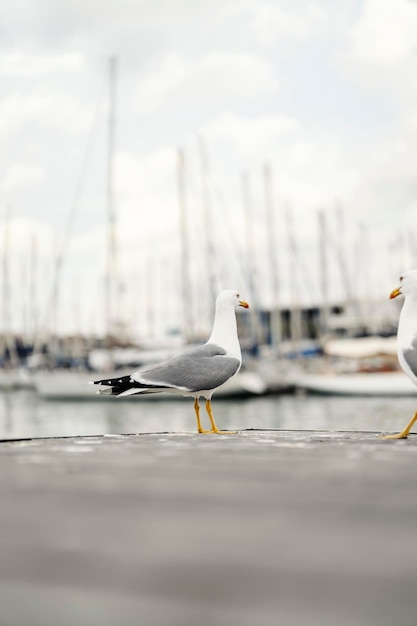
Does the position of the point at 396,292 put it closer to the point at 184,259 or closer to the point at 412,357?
Result: the point at 412,357

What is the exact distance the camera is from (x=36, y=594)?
305cm

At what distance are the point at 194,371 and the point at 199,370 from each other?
0.04 meters

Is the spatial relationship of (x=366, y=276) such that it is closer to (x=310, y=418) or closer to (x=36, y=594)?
(x=310, y=418)

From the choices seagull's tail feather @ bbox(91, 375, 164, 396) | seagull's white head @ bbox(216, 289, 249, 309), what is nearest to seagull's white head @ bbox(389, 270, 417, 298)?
seagull's white head @ bbox(216, 289, 249, 309)

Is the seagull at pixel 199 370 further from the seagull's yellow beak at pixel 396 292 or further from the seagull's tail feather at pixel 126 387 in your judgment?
the seagull's yellow beak at pixel 396 292

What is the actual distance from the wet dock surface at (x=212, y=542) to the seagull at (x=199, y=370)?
128 centimetres

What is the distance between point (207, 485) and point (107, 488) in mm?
555

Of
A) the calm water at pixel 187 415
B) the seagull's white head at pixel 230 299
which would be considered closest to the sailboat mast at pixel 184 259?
the calm water at pixel 187 415

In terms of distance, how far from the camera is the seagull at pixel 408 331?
558 centimetres

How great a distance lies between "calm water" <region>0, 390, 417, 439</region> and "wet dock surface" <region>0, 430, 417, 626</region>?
887 inches

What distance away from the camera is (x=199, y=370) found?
20.2 feet

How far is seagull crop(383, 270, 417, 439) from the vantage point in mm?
5582

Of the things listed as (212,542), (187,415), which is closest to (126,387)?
(212,542)

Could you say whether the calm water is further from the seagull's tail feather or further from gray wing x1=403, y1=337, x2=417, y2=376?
gray wing x1=403, y1=337, x2=417, y2=376
